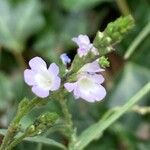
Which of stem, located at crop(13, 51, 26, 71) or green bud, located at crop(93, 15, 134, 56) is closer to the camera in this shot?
Answer: green bud, located at crop(93, 15, 134, 56)

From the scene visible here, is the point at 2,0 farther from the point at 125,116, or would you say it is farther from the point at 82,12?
the point at 125,116

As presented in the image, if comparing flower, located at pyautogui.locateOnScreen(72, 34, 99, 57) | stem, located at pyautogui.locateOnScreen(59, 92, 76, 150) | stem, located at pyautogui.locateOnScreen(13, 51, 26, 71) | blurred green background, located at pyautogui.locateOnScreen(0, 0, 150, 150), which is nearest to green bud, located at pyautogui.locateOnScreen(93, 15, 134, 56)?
flower, located at pyautogui.locateOnScreen(72, 34, 99, 57)

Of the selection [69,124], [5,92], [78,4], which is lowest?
[69,124]

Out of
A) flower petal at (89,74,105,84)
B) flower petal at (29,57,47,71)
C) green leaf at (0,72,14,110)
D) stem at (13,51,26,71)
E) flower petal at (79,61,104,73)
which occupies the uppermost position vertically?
stem at (13,51,26,71)

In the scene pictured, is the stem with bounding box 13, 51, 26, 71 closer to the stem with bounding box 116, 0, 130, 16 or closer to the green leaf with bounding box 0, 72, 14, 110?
the green leaf with bounding box 0, 72, 14, 110

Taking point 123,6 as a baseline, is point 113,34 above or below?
below

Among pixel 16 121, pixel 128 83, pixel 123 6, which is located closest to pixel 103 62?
pixel 16 121

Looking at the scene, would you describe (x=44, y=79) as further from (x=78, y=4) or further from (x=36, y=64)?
(x=78, y=4)

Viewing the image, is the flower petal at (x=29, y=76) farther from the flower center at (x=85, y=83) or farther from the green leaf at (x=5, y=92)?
the green leaf at (x=5, y=92)
